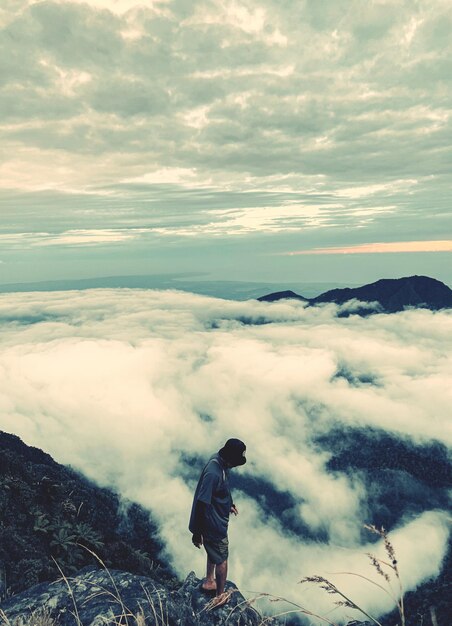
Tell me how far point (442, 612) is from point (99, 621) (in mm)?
128514

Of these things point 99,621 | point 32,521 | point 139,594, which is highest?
point 99,621

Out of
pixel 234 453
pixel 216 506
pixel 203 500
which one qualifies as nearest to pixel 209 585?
pixel 216 506

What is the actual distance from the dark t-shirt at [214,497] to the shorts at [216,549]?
100 mm

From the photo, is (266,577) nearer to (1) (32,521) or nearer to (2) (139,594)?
(1) (32,521)

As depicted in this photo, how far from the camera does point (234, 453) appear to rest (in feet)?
20.0

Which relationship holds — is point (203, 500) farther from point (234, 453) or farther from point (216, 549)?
point (216, 549)

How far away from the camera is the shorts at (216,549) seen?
258 inches

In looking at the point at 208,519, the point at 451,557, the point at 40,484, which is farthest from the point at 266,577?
the point at 208,519

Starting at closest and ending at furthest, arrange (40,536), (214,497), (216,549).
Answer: (214,497) < (216,549) < (40,536)

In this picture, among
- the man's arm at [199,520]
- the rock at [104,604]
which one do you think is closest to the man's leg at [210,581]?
the rock at [104,604]

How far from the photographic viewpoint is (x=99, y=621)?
14.3 feet

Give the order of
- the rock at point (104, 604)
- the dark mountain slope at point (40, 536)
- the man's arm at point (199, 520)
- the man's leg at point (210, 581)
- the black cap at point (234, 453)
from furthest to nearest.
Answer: the dark mountain slope at point (40, 536)
the man's leg at point (210, 581)
the man's arm at point (199, 520)
the black cap at point (234, 453)
the rock at point (104, 604)

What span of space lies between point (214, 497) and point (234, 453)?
3.14 feet

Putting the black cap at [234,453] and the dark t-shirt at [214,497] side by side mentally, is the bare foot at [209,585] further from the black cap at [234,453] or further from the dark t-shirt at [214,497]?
the black cap at [234,453]
